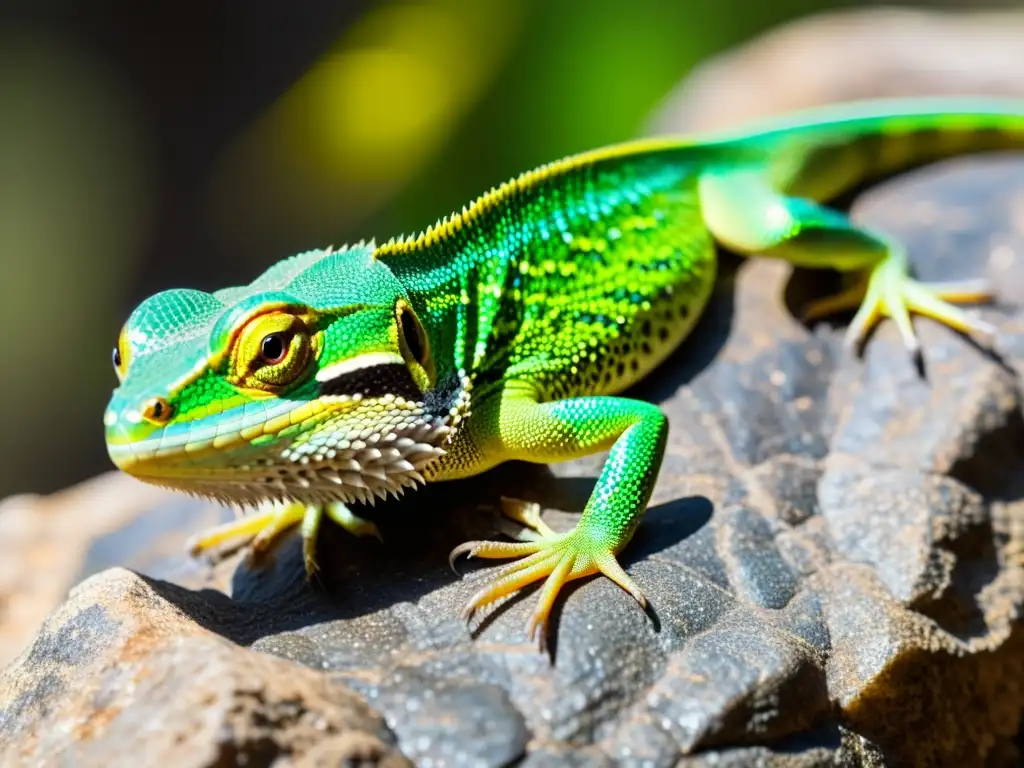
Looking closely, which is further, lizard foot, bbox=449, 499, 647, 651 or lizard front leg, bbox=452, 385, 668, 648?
lizard front leg, bbox=452, 385, 668, 648

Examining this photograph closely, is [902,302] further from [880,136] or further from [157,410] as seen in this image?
[157,410]

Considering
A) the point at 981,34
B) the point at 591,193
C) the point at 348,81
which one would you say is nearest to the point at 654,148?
the point at 591,193

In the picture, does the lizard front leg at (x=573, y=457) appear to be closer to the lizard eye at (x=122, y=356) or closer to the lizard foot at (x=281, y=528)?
the lizard foot at (x=281, y=528)

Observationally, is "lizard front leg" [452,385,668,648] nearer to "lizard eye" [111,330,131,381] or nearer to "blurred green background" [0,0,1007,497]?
"lizard eye" [111,330,131,381]

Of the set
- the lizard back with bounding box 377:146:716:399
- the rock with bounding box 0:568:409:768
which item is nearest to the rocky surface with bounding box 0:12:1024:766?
the rock with bounding box 0:568:409:768

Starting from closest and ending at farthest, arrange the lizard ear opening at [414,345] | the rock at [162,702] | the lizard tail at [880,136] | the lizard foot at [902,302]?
1. the rock at [162,702]
2. the lizard ear opening at [414,345]
3. the lizard foot at [902,302]
4. the lizard tail at [880,136]

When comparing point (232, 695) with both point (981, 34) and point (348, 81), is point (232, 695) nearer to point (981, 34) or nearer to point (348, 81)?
point (348, 81)

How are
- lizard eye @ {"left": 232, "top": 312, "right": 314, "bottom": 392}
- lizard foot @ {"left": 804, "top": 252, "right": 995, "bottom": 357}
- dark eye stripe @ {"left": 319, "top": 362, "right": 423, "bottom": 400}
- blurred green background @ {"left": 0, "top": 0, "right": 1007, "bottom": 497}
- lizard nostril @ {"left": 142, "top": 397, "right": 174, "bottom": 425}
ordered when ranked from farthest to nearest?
1. blurred green background @ {"left": 0, "top": 0, "right": 1007, "bottom": 497}
2. lizard foot @ {"left": 804, "top": 252, "right": 995, "bottom": 357}
3. dark eye stripe @ {"left": 319, "top": 362, "right": 423, "bottom": 400}
4. lizard eye @ {"left": 232, "top": 312, "right": 314, "bottom": 392}
5. lizard nostril @ {"left": 142, "top": 397, "right": 174, "bottom": 425}

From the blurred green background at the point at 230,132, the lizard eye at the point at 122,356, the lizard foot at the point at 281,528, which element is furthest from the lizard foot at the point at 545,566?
the blurred green background at the point at 230,132
